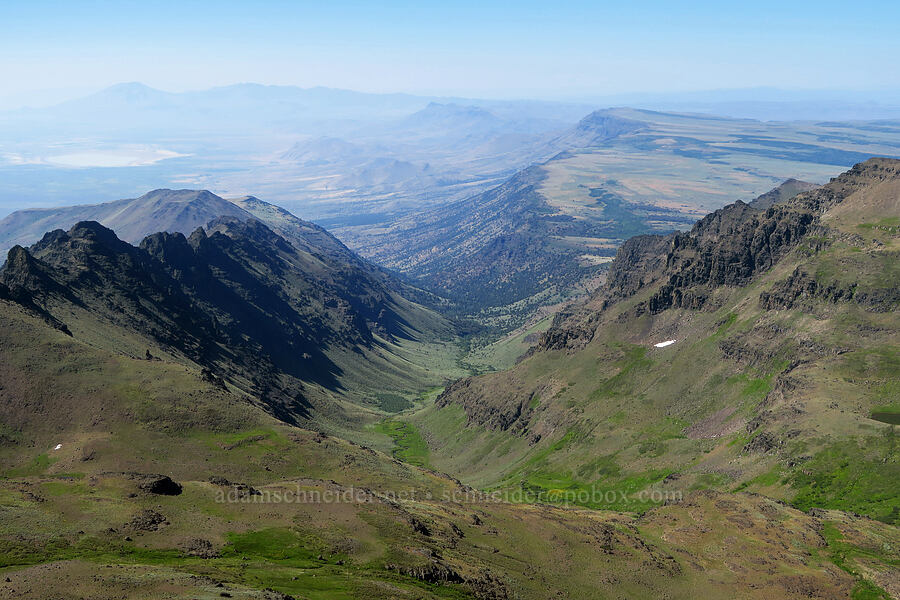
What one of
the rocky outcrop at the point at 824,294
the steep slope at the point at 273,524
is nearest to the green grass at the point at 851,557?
the steep slope at the point at 273,524

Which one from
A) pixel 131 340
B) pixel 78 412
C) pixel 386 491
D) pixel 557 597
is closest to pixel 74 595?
pixel 557 597

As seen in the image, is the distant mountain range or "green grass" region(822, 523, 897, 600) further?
"green grass" region(822, 523, 897, 600)

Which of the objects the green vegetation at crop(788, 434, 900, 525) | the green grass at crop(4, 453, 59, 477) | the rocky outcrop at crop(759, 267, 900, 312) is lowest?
the green vegetation at crop(788, 434, 900, 525)

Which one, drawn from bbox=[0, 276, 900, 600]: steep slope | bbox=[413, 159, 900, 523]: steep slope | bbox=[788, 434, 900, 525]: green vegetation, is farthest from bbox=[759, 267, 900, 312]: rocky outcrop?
bbox=[0, 276, 900, 600]: steep slope

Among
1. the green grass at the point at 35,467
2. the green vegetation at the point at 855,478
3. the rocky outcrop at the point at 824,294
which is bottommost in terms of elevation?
the green vegetation at the point at 855,478

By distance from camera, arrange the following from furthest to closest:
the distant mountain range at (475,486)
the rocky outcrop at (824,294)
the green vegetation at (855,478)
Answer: the rocky outcrop at (824,294) → the green vegetation at (855,478) → the distant mountain range at (475,486)

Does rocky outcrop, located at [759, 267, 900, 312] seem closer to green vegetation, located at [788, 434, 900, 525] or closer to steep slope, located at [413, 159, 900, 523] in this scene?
steep slope, located at [413, 159, 900, 523]

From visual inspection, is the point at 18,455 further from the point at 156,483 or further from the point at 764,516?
the point at 764,516

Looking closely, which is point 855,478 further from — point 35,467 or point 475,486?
point 35,467

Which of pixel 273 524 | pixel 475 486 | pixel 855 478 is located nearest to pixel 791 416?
pixel 855 478

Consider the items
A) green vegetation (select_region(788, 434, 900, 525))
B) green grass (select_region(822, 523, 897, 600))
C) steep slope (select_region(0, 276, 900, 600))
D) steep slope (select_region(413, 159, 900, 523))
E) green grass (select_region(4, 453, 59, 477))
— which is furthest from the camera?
steep slope (select_region(413, 159, 900, 523))

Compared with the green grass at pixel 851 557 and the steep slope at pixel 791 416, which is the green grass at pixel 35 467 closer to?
the steep slope at pixel 791 416
